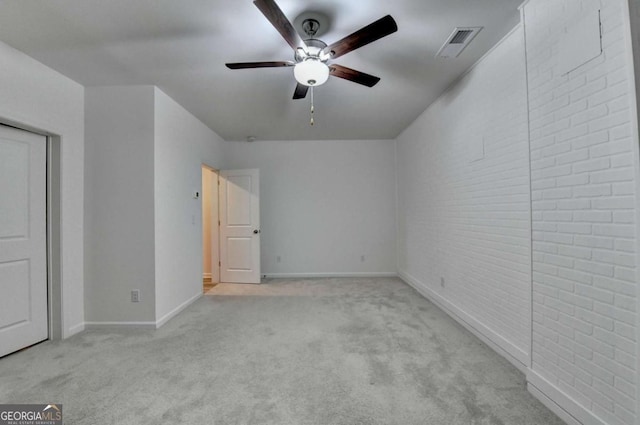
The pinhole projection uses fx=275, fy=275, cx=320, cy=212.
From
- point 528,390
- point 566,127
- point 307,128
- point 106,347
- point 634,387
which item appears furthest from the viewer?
point 307,128

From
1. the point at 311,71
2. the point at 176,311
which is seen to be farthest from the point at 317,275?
the point at 311,71

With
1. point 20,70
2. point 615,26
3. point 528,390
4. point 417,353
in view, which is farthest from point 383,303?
point 20,70

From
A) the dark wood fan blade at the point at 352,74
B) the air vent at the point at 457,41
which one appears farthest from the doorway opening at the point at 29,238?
the air vent at the point at 457,41

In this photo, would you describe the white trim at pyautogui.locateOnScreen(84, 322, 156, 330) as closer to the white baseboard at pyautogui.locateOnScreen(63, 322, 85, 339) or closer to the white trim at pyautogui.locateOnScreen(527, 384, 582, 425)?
the white baseboard at pyautogui.locateOnScreen(63, 322, 85, 339)

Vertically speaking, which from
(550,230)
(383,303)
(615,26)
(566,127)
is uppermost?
(615,26)

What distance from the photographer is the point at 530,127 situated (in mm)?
1842

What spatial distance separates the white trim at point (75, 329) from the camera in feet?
8.91

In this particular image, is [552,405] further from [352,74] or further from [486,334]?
[352,74]

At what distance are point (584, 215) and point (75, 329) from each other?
14.0 ft

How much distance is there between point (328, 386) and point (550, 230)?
5.75 feet

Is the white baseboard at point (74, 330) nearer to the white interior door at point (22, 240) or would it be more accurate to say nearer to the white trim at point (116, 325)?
the white trim at point (116, 325)

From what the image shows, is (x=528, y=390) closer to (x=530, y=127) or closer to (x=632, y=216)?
(x=632, y=216)

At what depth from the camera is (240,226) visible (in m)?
4.84

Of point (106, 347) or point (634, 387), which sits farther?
point (106, 347)
